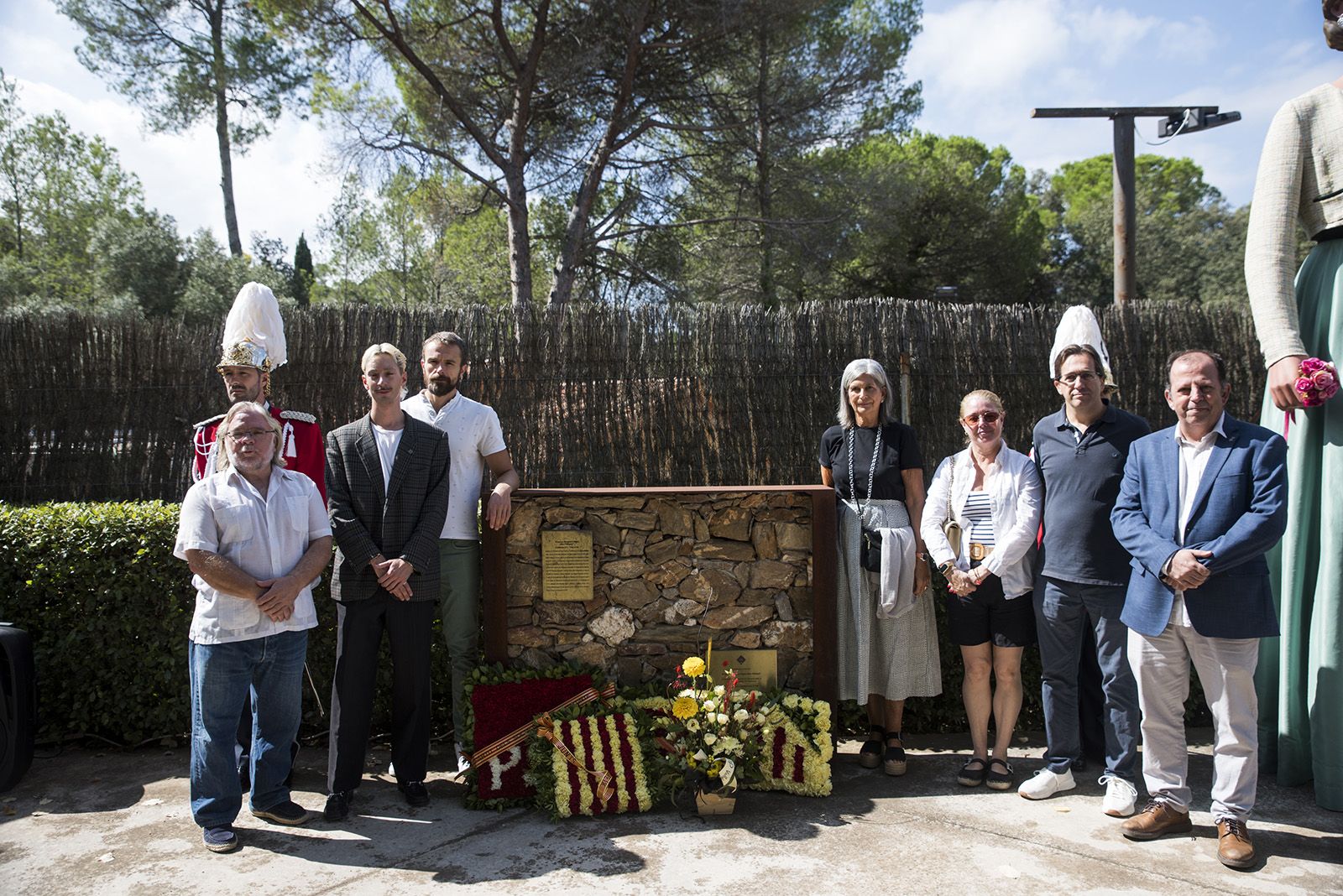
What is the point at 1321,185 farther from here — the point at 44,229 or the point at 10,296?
the point at 44,229

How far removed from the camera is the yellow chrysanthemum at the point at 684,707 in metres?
3.61

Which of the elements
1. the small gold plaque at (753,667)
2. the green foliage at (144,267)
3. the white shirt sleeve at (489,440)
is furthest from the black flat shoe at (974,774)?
the green foliage at (144,267)

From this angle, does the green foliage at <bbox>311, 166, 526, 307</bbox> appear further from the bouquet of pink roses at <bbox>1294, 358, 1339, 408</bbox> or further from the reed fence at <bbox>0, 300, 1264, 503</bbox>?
the bouquet of pink roses at <bbox>1294, 358, 1339, 408</bbox>

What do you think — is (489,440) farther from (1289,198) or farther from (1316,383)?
(1289,198)

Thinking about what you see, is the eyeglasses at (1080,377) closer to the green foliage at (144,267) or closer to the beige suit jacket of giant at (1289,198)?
the beige suit jacket of giant at (1289,198)

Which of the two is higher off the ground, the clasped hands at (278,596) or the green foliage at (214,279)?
the green foliage at (214,279)

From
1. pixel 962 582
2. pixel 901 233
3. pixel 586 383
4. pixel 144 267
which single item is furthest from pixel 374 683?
pixel 144 267

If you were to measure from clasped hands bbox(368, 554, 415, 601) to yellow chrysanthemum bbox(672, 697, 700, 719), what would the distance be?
1154 millimetres

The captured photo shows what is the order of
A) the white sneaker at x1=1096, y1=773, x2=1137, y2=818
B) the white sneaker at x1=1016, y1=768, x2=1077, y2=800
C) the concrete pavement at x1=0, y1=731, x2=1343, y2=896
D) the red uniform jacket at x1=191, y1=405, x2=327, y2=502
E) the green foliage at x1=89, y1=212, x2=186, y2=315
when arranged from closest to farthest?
the concrete pavement at x1=0, y1=731, x2=1343, y2=896 < the white sneaker at x1=1096, y1=773, x2=1137, y2=818 < the white sneaker at x1=1016, y1=768, x2=1077, y2=800 < the red uniform jacket at x1=191, y1=405, x2=327, y2=502 < the green foliage at x1=89, y1=212, x2=186, y2=315

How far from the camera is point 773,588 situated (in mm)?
4172

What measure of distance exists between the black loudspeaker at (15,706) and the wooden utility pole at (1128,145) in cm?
1079

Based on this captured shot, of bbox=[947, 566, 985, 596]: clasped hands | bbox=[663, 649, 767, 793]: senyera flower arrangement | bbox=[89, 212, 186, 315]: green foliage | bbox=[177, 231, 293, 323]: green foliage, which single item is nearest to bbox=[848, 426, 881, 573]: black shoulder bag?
bbox=[947, 566, 985, 596]: clasped hands

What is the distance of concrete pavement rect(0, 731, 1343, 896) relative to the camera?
3035 mm

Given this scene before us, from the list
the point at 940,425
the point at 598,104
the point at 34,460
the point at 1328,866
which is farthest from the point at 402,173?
the point at 1328,866
